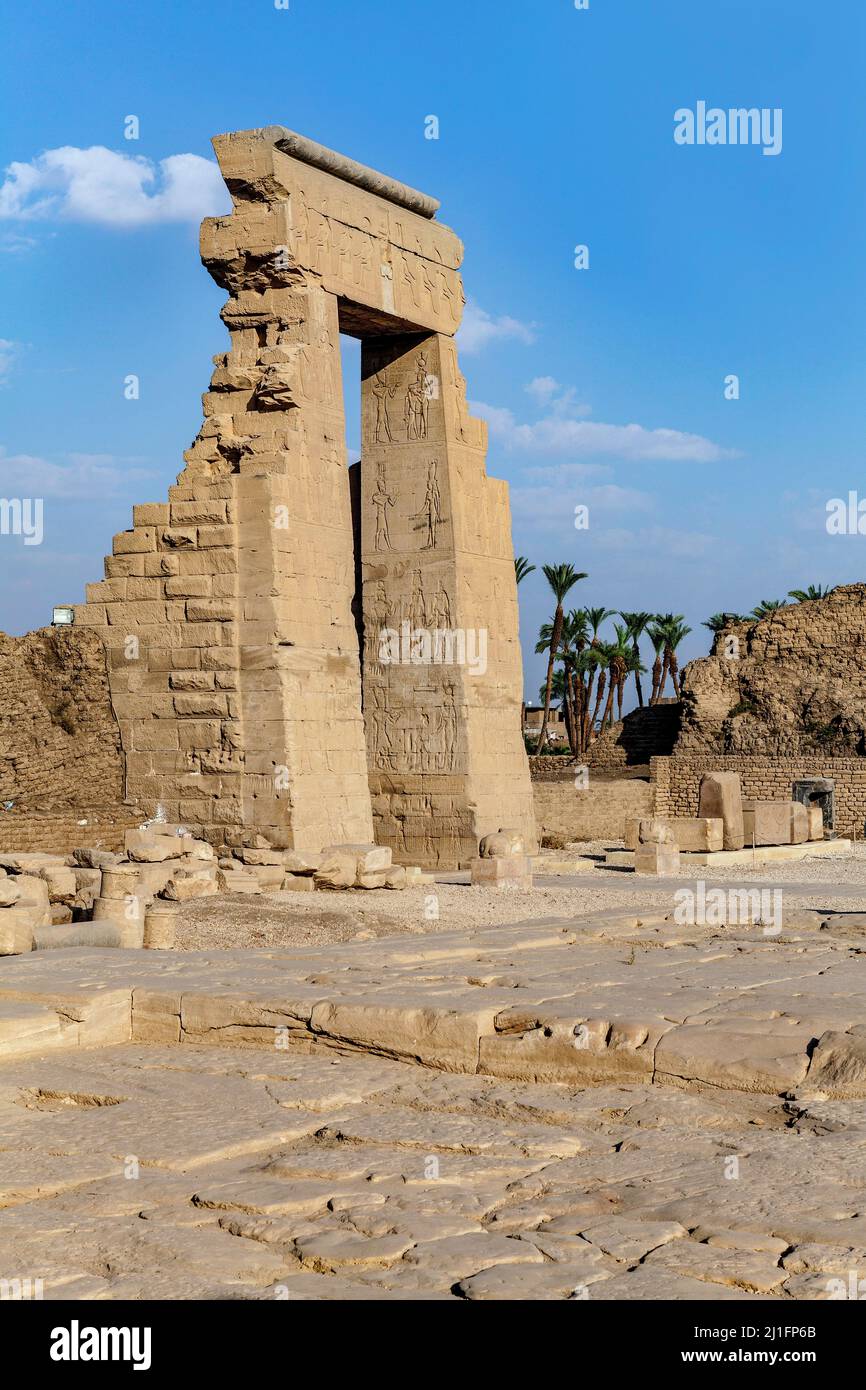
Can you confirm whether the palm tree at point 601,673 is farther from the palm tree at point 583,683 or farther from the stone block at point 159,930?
the stone block at point 159,930

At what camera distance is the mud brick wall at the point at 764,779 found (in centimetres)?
2923

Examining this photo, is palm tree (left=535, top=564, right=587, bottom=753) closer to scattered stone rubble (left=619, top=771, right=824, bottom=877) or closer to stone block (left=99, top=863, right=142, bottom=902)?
scattered stone rubble (left=619, top=771, right=824, bottom=877)

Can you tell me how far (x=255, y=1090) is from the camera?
5.33 metres

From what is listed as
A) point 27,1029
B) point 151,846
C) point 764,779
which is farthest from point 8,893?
point 764,779

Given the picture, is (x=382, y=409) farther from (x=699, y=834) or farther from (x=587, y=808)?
(x=587, y=808)

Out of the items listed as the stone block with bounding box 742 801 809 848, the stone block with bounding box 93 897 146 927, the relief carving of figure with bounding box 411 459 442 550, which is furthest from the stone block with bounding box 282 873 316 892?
the stone block with bounding box 742 801 809 848

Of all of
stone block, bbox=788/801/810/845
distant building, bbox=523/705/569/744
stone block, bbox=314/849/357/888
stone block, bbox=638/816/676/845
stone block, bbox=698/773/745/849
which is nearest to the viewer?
stone block, bbox=314/849/357/888

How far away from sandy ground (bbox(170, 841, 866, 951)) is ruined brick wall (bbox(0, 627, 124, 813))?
321 centimetres

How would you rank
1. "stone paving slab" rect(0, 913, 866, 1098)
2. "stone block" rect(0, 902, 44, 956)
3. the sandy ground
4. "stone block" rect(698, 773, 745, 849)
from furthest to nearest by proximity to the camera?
"stone block" rect(698, 773, 745, 849) < the sandy ground < "stone block" rect(0, 902, 44, 956) < "stone paving slab" rect(0, 913, 866, 1098)

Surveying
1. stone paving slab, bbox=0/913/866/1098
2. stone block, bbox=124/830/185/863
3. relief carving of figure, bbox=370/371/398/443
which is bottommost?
stone paving slab, bbox=0/913/866/1098

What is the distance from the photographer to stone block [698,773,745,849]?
20.1 m

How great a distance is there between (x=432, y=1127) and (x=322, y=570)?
10675 millimetres
